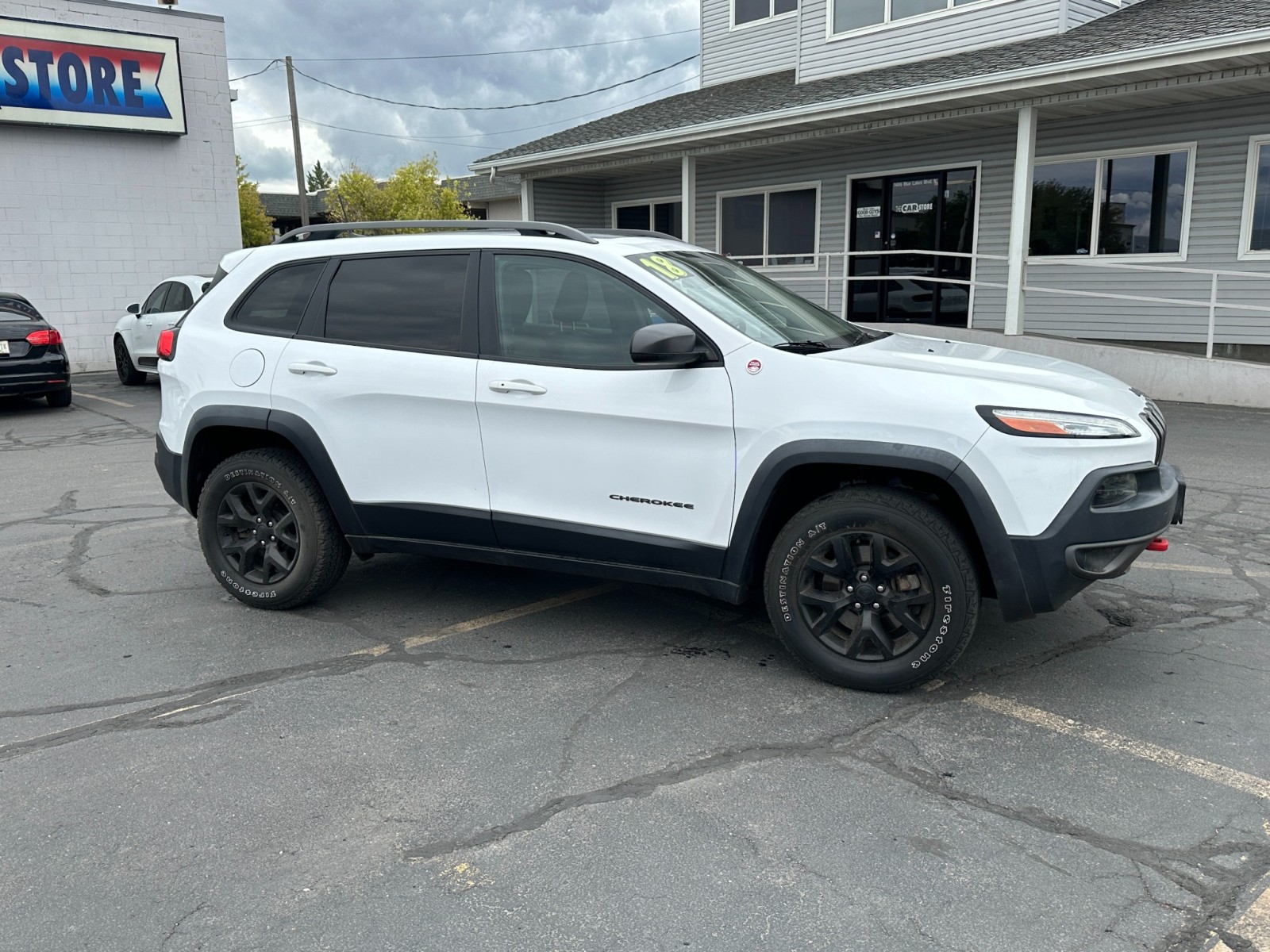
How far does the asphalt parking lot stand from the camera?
2.67 meters

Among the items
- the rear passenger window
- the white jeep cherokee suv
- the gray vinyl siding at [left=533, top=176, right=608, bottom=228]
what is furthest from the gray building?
the rear passenger window

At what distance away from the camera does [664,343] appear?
12.6 ft

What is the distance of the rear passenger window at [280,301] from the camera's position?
16.4 feet

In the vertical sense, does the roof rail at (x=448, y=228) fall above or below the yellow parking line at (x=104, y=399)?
above

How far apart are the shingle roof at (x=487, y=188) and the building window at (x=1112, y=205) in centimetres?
2104

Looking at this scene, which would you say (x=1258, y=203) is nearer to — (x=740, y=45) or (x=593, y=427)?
(x=740, y=45)

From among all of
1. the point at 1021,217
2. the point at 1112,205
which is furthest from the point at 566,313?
the point at 1112,205

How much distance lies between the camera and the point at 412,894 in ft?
9.09

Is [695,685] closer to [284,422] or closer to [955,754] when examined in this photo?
[955,754]

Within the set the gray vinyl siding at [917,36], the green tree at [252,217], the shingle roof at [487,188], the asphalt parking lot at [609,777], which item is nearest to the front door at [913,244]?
the gray vinyl siding at [917,36]

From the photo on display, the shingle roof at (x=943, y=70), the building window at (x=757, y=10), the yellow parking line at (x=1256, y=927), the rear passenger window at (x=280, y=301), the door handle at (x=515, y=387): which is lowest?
the yellow parking line at (x=1256, y=927)

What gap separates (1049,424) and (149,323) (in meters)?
14.3

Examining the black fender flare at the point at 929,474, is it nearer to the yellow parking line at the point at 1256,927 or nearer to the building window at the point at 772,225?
the yellow parking line at the point at 1256,927

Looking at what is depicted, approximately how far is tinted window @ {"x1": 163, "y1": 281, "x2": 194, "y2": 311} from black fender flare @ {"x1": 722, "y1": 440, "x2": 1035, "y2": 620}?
12323 millimetres
